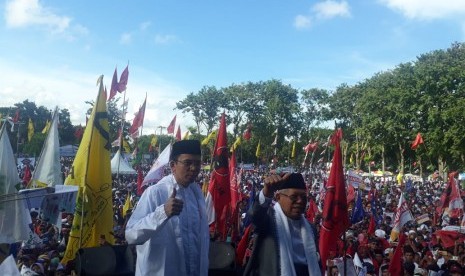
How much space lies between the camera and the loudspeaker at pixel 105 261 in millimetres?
4012

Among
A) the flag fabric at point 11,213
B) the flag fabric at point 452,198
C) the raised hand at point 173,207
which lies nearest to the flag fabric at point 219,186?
the flag fabric at point 11,213

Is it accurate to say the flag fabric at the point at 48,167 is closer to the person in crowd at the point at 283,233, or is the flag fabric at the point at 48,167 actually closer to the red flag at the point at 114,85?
the person in crowd at the point at 283,233

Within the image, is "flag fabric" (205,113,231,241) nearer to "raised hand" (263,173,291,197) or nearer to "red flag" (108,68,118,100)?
"raised hand" (263,173,291,197)

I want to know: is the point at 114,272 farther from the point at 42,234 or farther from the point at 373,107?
the point at 373,107

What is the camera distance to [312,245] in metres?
3.83

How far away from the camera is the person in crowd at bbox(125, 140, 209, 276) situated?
11.2 feet

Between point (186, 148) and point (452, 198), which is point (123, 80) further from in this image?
point (186, 148)

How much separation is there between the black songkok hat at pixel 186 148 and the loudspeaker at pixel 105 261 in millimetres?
943

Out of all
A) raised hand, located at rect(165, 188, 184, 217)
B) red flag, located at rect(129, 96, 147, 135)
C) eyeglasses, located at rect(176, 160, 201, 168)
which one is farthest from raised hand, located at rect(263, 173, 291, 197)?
red flag, located at rect(129, 96, 147, 135)

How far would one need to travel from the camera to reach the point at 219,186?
8.77 meters

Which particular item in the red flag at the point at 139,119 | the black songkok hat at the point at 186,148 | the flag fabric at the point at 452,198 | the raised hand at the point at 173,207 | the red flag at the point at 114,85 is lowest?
the flag fabric at the point at 452,198

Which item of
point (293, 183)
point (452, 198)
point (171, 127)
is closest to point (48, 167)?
point (293, 183)

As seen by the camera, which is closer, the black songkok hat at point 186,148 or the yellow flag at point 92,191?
the black songkok hat at point 186,148

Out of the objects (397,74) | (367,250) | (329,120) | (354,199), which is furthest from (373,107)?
(367,250)
